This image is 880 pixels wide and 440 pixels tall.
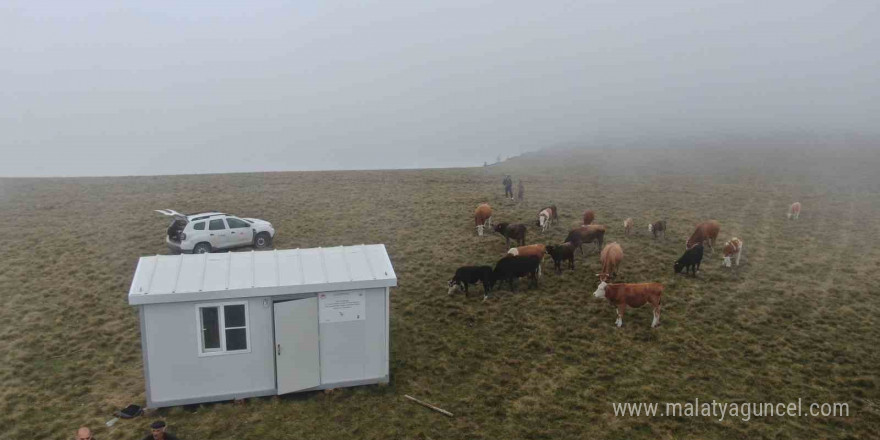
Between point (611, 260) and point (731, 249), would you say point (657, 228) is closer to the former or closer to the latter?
point (731, 249)

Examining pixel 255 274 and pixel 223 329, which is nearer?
pixel 223 329

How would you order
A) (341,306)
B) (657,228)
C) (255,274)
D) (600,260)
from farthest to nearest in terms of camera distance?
(657,228) < (600,260) < (341,306) < (255,274)

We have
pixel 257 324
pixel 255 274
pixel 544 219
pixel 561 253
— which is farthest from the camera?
pixel 544 219

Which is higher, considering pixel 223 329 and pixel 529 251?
pixel 529 251

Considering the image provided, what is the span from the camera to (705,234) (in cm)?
2250

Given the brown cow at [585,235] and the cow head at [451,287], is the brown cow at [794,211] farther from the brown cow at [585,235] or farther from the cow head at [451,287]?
the cow head at [451,287]

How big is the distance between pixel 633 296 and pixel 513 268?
4323 millimetres

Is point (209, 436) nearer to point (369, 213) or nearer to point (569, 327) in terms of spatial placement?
point (569, 327)

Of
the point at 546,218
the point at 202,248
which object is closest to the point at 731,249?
the point at 546,218

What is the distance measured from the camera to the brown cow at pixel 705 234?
2233 centimetres

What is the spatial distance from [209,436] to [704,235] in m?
20.0

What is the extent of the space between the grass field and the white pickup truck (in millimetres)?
1627

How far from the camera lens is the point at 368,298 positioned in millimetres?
13289

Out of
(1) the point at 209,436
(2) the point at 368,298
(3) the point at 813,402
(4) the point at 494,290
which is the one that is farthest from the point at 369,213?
(3) the point at 813,402
